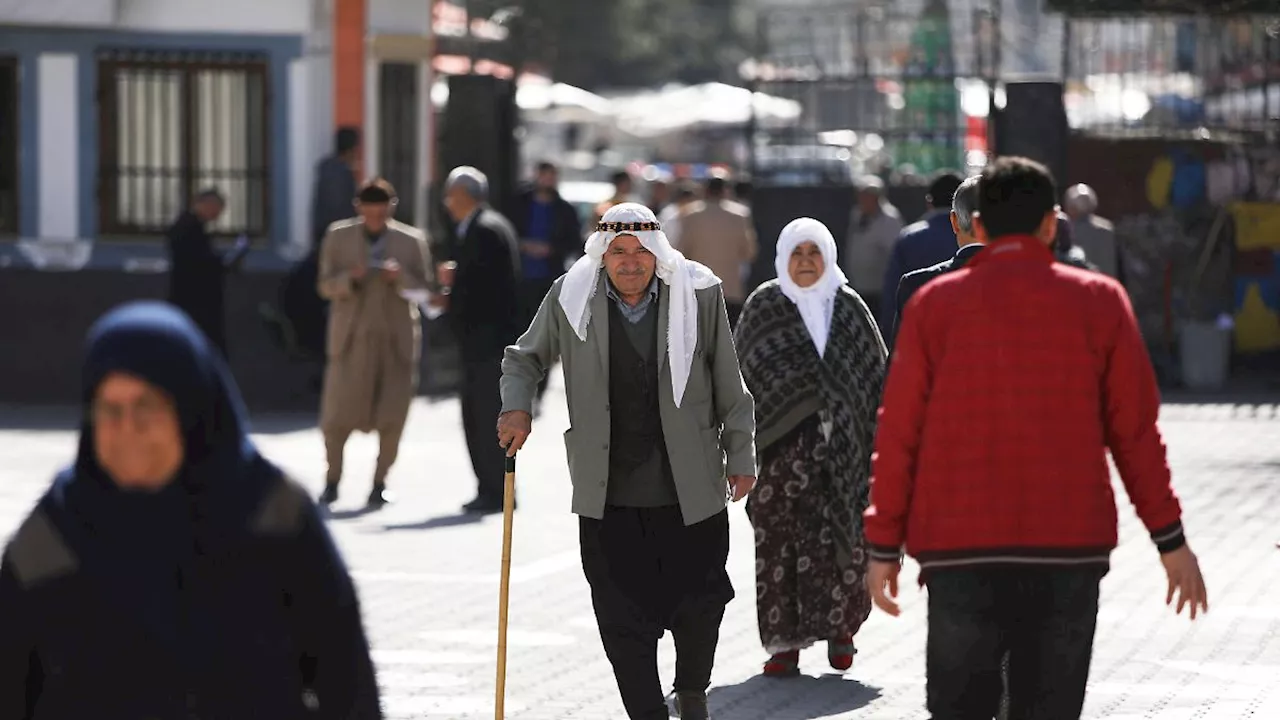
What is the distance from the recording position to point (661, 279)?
797 centimetres

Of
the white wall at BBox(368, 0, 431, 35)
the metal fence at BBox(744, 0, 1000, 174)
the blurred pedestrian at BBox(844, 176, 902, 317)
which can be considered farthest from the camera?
the metal fence at BBox(744, 0, 1000, 174)

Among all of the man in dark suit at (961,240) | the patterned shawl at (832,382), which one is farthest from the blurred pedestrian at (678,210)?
the man in dark suit at (961,240)

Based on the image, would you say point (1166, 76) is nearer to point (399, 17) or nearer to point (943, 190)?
point (399, 17)

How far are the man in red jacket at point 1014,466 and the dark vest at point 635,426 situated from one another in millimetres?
2160

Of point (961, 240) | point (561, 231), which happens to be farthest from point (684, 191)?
point (961, 240)

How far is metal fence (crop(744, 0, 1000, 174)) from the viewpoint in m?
23.8

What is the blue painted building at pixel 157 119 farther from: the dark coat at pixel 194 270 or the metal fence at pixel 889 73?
the metal fence at pixel 889 73

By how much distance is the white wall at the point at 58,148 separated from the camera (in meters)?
21.5

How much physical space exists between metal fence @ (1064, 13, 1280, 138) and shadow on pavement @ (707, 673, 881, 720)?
46.4 feet

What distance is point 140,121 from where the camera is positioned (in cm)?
2170

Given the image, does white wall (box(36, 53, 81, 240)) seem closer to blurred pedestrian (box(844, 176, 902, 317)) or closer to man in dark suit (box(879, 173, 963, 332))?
blurred pedestrian (box(844, 176, 902, 317))

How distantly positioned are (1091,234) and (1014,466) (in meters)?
12.5

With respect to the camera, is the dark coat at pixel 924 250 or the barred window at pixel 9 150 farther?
the barred window at pixel 9 150

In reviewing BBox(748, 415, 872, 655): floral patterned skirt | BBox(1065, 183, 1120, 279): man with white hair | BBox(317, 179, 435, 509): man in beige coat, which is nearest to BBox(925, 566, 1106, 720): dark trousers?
BBox(748, 415, 872, 655): floral patterned skirt
